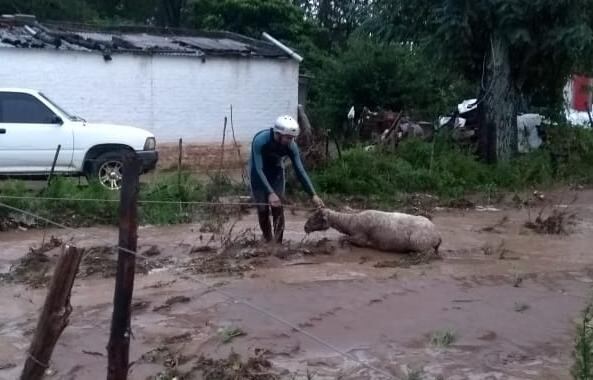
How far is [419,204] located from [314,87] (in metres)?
12.5

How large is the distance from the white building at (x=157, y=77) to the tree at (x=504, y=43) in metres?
3.72

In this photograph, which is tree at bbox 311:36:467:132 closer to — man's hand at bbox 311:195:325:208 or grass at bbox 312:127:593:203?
grass at bbox 312:127:593:203

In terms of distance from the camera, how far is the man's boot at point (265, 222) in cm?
1132

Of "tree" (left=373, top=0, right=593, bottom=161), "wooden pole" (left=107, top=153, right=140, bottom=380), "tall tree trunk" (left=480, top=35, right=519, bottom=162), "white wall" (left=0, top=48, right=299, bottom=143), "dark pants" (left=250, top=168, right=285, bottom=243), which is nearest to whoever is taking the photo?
"wooden pole" (left=107, top=153, right=140, bottom=380)

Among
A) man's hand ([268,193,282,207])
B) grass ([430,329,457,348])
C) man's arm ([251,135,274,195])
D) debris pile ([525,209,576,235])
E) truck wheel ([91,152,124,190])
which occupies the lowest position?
debris pile ([525,209,576,235])

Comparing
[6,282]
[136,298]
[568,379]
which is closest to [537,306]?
[568,379]

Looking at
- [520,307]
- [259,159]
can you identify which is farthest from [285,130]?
[520,307]

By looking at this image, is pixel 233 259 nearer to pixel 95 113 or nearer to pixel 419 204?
pixel 419 204

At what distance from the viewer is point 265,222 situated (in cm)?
1148

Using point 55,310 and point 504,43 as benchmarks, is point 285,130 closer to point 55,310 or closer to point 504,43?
point 55,310

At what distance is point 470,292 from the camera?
988 centimetres

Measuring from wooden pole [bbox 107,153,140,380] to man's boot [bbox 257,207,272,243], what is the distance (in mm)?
5411

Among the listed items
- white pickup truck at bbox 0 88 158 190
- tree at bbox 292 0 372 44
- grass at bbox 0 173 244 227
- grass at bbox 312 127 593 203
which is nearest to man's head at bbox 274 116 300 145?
grass at bbox 0 173 244 227

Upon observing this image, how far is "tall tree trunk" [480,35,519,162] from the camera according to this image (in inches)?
778
